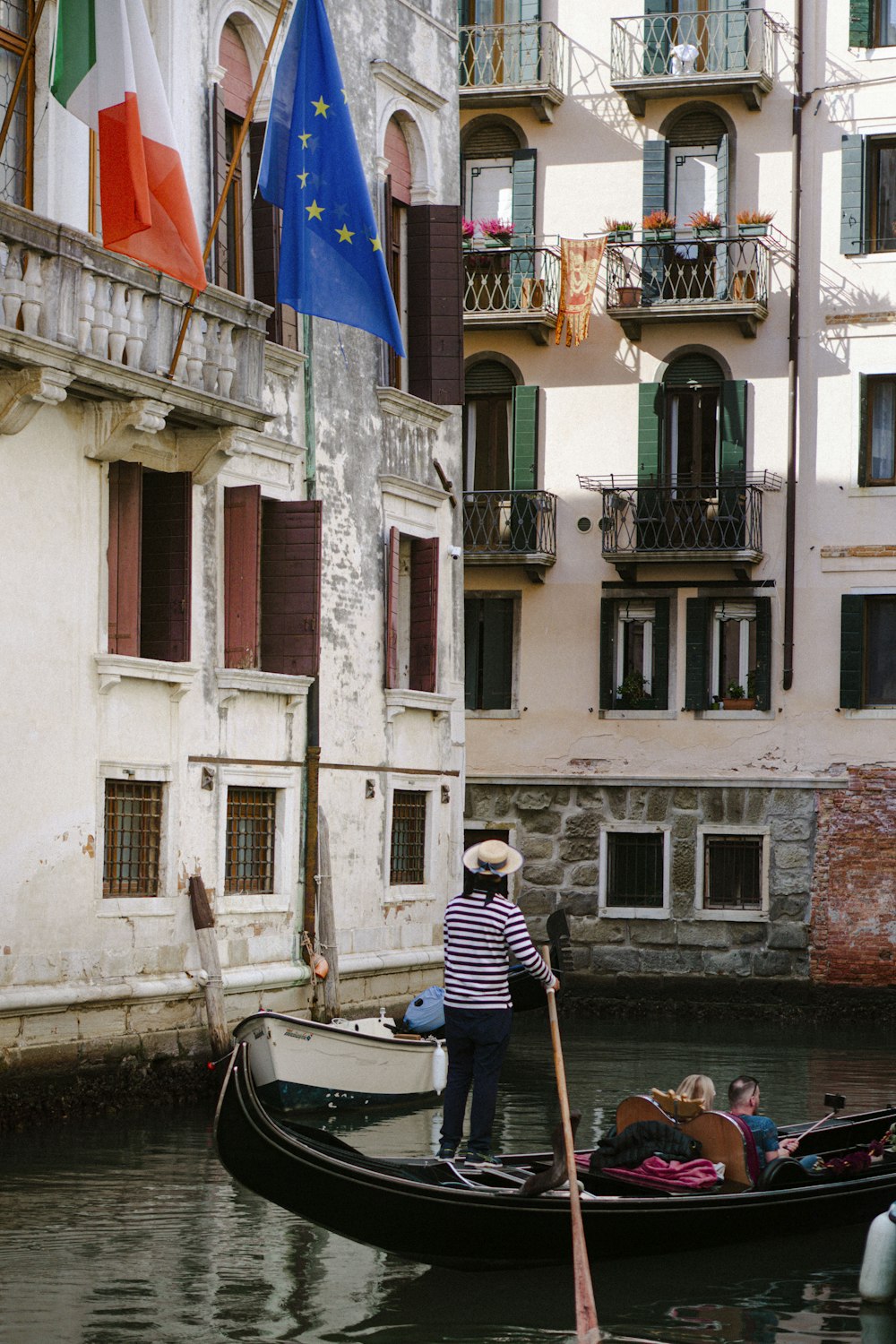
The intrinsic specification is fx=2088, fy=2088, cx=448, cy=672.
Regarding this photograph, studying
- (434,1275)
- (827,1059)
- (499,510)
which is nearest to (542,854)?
(499,510)

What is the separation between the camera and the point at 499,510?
24266mm

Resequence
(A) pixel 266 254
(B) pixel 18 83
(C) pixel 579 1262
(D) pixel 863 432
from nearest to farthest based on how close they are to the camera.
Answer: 1. (C) pixel 579 1262
2. (B) pixel 18 83
3. (A) pixel 266 254
4. (D) pixel 863 432

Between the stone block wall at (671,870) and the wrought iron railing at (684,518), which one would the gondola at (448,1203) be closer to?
the stone block wall at (671,870)

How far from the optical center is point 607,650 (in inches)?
954

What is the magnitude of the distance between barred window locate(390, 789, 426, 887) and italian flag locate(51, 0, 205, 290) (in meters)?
6.92

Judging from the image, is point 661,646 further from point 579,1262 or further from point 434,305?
point 579,1262

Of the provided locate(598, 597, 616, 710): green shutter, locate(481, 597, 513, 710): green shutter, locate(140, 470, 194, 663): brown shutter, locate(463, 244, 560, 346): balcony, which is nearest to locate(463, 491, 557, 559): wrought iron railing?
locate(481, 597, 513, 710): green shutter

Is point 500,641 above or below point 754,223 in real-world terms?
below

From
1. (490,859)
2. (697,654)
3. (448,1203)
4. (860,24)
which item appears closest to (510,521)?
(697,654)

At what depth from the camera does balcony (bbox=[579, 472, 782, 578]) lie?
2322cm

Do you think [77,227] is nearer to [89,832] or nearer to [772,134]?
[89,832]

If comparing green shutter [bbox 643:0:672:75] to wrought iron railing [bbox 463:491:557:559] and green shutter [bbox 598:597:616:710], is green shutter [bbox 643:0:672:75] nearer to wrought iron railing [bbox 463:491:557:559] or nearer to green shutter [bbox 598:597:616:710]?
wrought iron railing [bbox 463:491:557:559]

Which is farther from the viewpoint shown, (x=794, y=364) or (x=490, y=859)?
(x=794, y=364)

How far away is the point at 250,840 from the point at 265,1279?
279 inches
